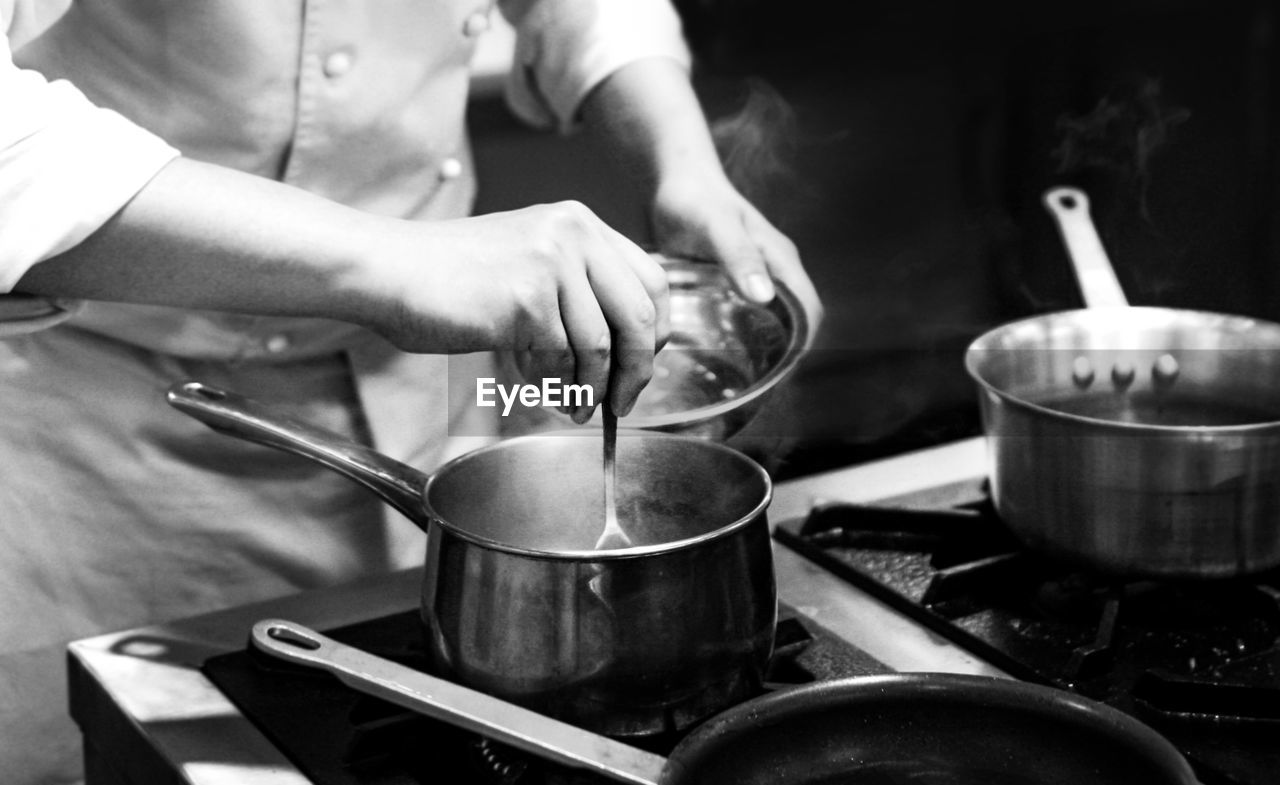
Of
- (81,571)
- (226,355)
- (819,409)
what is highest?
(226,355)

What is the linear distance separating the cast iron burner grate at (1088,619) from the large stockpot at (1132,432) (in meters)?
0.02

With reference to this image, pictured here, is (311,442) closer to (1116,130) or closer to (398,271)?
(398,271)

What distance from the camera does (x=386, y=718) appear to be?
661mm

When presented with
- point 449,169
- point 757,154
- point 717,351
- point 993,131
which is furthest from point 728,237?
point 993,131

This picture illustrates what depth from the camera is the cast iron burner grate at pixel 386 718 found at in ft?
2.06

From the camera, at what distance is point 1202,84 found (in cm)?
288

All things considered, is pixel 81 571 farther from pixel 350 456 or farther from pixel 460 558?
pixel 460 558

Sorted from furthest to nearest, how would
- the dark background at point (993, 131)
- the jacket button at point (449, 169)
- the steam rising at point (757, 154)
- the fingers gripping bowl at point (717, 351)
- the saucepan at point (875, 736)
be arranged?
the dark background at point (993, 131) → the steam rising at point (757, 154) → the jacket button at point (449, 169) → the fingers gripping bowl at point (717, 351) → the saucepan at point (875, 736)

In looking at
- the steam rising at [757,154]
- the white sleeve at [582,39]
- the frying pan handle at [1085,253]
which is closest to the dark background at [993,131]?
the steam rising at [757,154]

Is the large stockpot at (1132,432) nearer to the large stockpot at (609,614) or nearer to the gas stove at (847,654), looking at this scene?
the gas stove at (847,654)

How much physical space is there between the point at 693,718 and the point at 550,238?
0.25 metres

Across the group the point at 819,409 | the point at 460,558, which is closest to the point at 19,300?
the point at 460,558

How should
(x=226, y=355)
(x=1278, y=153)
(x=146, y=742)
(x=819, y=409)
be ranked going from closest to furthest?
(x=146, y=742)
(x=226, y=355)
(x=819, y=409)
(x=1278, y=153)

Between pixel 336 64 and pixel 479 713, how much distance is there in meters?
0.52
